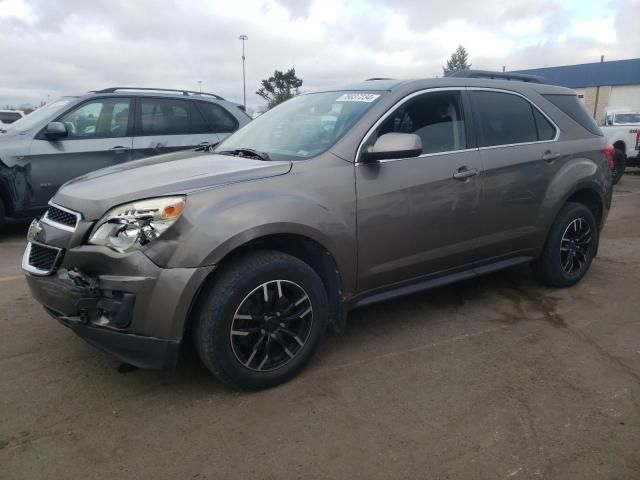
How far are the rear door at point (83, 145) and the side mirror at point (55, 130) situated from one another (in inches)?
3.6

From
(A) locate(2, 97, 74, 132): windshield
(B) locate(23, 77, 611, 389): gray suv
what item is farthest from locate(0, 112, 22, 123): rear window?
(B) locate(23, 77, 611, 389): gray suv

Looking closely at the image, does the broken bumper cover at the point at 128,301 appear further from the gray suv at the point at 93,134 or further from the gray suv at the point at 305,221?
the gray suv at the point at 93,134

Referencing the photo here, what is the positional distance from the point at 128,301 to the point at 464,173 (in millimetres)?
2327

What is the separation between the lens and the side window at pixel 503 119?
3.96 m

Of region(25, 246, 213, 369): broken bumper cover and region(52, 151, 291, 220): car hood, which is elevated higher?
region(52, 151, 291, 220): car hood

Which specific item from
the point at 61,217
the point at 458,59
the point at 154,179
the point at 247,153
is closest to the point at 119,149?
the point at 247,153

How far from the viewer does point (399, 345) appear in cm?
360

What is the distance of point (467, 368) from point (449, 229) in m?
0.94

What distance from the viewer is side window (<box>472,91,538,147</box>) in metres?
3.96

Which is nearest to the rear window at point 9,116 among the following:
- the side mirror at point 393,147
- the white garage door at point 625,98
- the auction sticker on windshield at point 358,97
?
the auction sticker on windshield at point 358,97

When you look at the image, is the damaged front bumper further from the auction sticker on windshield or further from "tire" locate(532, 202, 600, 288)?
"tire" locate(532, 202, 600, 288)

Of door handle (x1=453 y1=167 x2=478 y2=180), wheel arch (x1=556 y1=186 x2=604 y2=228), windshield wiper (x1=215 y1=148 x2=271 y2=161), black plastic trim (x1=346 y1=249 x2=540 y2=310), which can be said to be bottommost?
black plastic trim (x1=346 y1=249 x2=540 y2=310)

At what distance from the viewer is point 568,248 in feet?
15.1

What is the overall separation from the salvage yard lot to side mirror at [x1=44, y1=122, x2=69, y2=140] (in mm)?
2904
